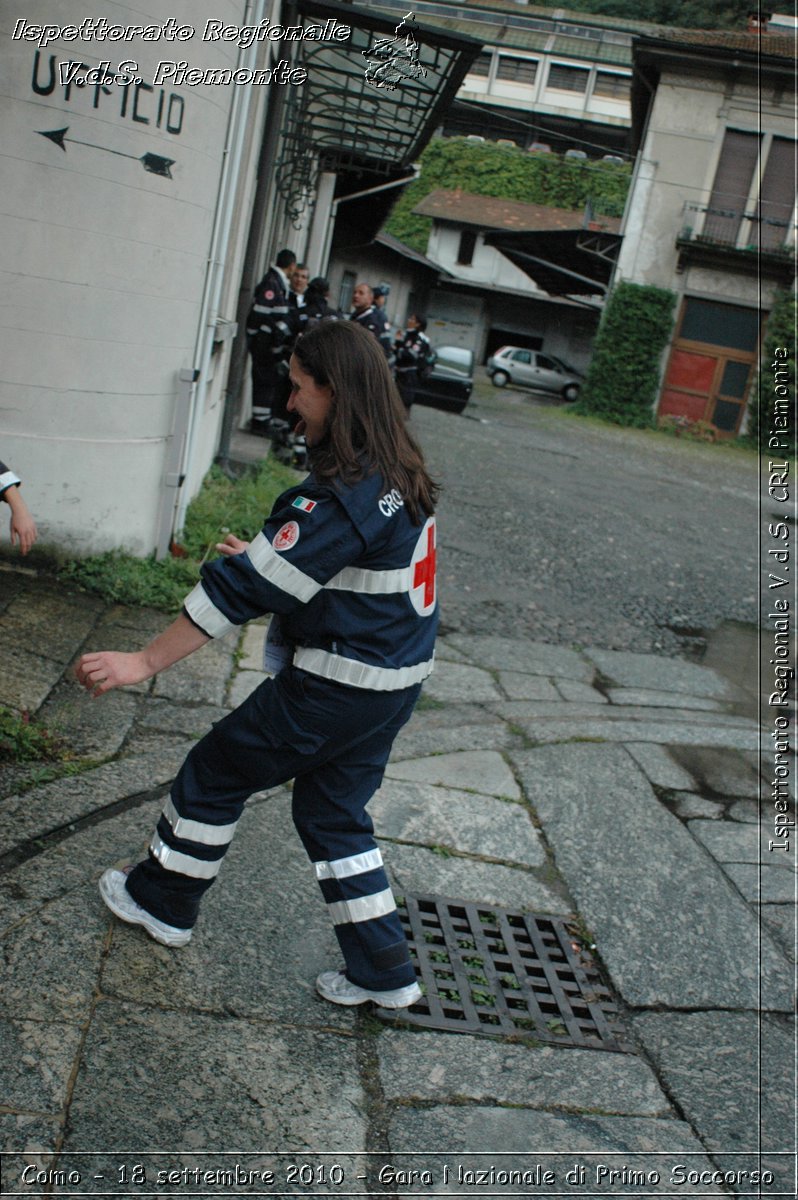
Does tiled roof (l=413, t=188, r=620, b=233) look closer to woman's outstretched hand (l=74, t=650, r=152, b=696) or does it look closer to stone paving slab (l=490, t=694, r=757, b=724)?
stone paving slab (l=490, t=694, r=757, b=724)

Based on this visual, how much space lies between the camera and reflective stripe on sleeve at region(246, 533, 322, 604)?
7.93 feet

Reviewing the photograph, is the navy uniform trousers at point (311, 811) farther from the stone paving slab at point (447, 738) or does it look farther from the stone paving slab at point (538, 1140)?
the stone paving slab at point (447, 738)

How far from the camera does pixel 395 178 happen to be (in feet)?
50.7

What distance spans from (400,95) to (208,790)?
26.3 feet

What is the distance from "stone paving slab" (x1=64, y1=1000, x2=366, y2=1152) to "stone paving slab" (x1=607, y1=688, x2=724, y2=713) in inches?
141

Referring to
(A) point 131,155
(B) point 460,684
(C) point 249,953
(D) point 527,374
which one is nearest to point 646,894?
(C) point 249,953

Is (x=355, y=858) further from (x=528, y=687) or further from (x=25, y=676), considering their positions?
(x=528, y=687)

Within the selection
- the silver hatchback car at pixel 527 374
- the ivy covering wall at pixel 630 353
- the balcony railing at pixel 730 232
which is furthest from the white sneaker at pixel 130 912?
the silver hatchback car at pixel 527 374

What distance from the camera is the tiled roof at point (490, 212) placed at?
37.3 meters

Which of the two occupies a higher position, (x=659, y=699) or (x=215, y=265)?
(x=215, y=265)

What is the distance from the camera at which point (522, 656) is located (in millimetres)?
6422

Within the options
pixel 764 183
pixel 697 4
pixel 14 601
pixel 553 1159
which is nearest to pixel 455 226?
pixel 764 183

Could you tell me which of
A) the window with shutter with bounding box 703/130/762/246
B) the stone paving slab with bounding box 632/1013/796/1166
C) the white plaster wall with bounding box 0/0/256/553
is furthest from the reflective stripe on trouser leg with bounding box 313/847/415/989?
the window with shutter with bounding box 703/130/762/246

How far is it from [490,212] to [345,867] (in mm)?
38863
